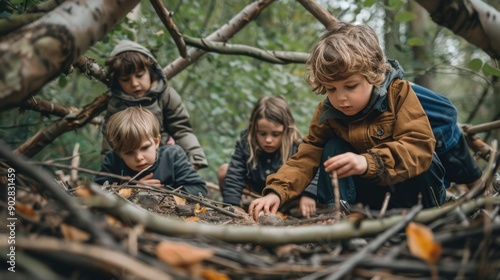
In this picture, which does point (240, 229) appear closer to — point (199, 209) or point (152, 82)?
point (199, 209)

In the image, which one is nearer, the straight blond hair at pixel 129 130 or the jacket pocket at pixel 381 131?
the jacket pocket at pixel 381 131

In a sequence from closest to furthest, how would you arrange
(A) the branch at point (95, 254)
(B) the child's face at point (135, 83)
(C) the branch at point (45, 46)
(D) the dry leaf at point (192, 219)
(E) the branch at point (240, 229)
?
(A) the branch at point (95, 254), (E) the branch at point (240, 229), (C) the branch at point (45, 46), (D) the dry leaf at point (192, 219), (B) the child's face at point (135, 83)

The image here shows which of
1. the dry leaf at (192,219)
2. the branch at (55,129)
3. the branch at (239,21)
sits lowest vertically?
the dry leaf at (192,219)

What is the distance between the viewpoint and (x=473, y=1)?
179cm

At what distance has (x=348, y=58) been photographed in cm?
222

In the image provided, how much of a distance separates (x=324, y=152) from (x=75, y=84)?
5.23 m

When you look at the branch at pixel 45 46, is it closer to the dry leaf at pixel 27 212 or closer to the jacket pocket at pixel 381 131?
the dry leaf at pixel 27 212

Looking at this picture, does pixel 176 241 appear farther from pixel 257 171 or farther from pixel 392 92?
pixel 257 171

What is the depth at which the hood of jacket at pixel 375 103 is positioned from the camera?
2.29 m

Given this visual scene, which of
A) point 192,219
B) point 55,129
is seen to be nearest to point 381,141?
point 192,219

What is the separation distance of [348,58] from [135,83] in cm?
209

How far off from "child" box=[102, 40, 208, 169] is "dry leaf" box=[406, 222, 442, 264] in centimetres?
301

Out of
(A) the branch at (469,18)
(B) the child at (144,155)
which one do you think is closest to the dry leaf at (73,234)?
(A) the branch at (469,18)

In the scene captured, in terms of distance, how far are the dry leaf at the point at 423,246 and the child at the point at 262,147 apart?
2.77m
